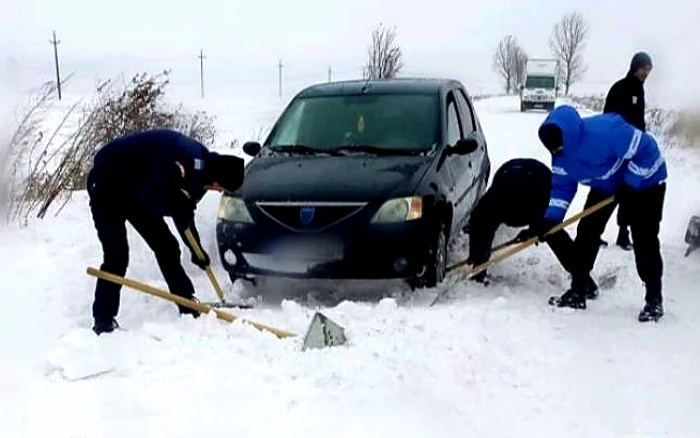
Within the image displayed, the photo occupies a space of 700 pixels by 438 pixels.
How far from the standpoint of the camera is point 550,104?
128ft

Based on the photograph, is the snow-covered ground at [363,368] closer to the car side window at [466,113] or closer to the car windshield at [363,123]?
the car windshield at [363,123]

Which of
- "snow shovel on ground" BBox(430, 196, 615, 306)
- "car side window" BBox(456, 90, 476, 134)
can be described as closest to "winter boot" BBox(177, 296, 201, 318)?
"snow shovel on ground" BBox(430, 196, 615, 306)

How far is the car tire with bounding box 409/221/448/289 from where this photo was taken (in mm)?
5082

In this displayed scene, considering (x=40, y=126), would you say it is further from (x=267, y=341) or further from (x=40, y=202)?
(x=267, y=341)

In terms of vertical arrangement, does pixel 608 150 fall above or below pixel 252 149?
above

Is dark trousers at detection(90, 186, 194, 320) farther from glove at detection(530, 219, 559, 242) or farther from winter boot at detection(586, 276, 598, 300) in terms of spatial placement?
winter boot at detection(586, 276, 598, 300)

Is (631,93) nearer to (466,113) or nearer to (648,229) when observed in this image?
(466,113)

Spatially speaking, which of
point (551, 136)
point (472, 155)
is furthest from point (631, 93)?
point (551, 136)

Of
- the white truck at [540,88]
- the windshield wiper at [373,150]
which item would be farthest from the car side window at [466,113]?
the white truck at [540,88]

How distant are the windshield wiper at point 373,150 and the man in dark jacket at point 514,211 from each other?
0.68 metres

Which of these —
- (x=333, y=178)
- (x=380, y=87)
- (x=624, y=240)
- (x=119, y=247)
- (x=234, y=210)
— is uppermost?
(x=380, y=87)

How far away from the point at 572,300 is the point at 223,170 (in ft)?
8.49

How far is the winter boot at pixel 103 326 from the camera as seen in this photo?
14.6ft

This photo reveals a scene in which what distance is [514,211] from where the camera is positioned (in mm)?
5531
